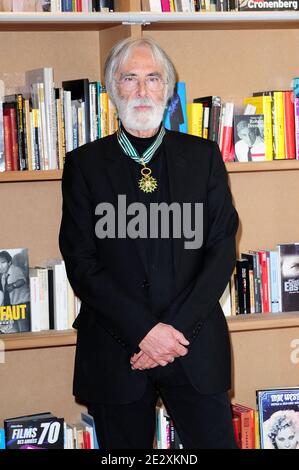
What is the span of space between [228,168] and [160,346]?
2.81ft

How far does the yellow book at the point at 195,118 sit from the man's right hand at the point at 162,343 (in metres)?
0.89

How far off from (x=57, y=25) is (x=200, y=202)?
0.91 meters

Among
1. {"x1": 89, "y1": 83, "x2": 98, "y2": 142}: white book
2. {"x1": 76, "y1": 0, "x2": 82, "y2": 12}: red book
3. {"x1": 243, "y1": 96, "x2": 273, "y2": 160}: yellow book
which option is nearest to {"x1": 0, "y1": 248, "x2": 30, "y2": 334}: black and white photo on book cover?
{"x1": 89, "y1": 83, "x2": 98, "y2": 142}: white book

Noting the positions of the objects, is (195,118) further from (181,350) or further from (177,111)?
(181,350)

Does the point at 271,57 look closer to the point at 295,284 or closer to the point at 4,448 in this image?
the point at 295,284

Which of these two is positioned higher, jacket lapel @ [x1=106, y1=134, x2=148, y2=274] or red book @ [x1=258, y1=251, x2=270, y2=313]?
jacket lapel @ [x1=106, y1=134, x2=148, y2=274]

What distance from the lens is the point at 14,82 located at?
3074mm

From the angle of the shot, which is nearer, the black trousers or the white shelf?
the black trousers

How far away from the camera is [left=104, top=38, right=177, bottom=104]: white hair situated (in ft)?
8.49

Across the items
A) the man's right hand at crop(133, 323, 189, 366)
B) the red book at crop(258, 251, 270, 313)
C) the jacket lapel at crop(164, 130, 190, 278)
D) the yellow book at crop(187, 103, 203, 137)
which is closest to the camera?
the man's right hand at crop(133, 323, 189, 366)

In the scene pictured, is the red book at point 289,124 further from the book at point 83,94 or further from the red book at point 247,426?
the red book at point 247,426

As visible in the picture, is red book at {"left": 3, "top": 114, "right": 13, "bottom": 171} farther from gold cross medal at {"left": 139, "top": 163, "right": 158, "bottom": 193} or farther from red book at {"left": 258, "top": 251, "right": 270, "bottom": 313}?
red book at {"left": 258, "top": 251, "right": 270, "bottom": 313}

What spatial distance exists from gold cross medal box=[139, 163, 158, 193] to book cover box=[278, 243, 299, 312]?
805 millimetres
